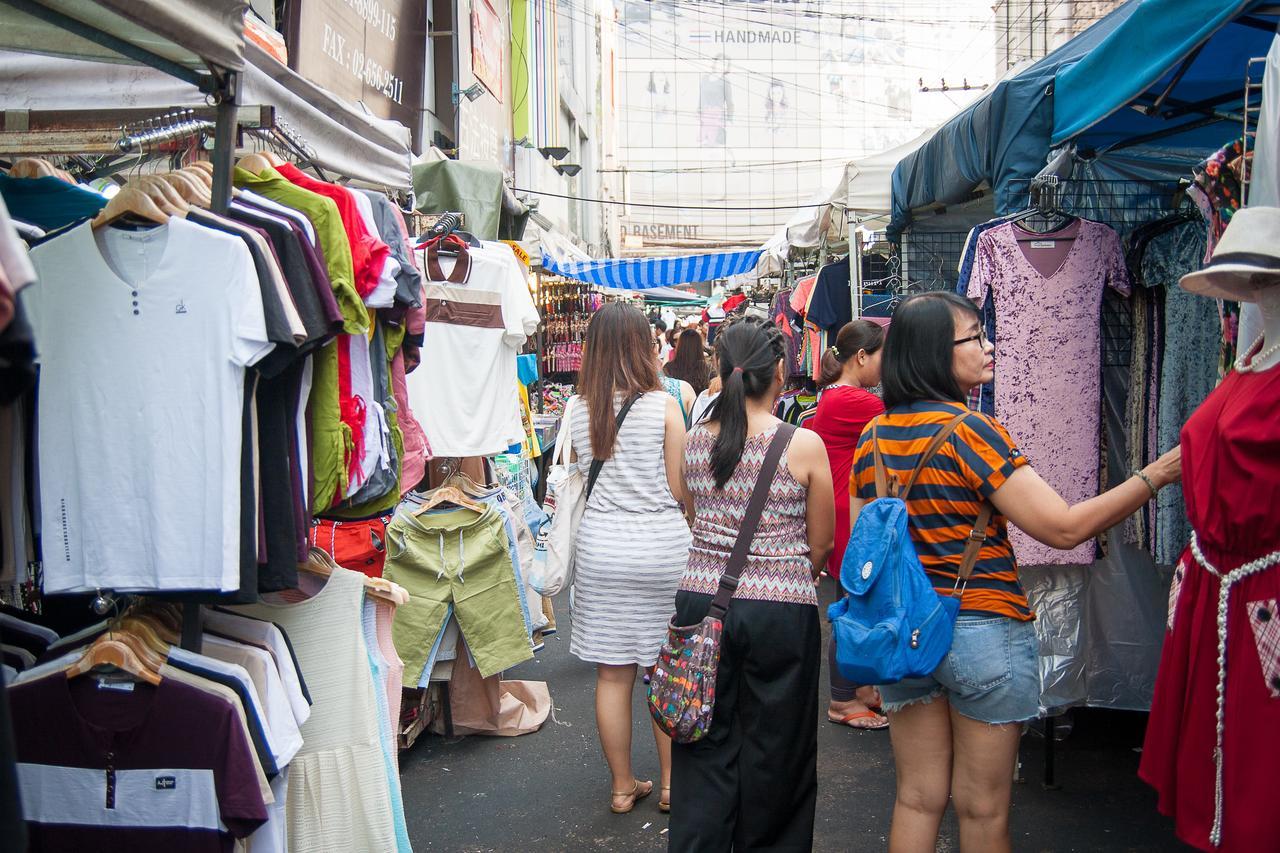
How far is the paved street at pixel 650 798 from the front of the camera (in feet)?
13.5

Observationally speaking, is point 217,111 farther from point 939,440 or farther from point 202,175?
point 939,440

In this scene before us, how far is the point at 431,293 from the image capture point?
5328mm

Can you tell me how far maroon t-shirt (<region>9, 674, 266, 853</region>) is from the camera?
2348 millimetres

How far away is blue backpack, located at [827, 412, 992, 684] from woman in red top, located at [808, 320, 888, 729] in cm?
238

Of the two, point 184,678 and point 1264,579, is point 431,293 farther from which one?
point 1264,579

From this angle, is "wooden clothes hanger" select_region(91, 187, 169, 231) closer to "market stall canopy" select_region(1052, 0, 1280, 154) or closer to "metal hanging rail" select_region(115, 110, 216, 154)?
"metal hanging rail" select_region(115, 110, 216, 154)

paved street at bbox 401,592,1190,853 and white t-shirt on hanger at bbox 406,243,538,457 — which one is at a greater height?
white t-shirt on hanger at bbox 406,243,538,457

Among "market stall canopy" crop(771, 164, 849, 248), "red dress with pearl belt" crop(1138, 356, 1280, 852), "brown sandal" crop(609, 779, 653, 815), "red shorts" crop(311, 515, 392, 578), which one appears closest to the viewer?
"red dress with pearl belt" crop(1138, 356, 1280, 852)

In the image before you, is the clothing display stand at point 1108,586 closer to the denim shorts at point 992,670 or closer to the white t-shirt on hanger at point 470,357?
the denim shorts at point 992,670

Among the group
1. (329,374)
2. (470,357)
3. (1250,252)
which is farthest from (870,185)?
(329,374)

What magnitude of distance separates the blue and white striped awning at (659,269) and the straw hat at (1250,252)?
46.8 feet

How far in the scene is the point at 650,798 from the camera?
15.0ft

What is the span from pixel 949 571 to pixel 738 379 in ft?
3.16

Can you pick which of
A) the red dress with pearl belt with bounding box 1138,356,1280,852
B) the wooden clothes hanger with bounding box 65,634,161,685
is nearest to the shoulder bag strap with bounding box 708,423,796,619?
the red dress with pearl belt with bounding box 1138,356,1280,852
